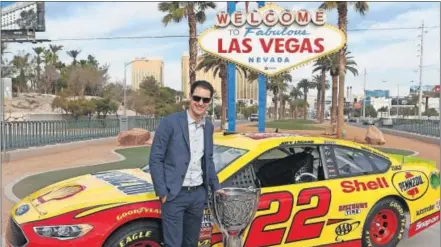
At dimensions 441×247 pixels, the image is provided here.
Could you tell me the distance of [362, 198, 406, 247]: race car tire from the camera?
15.5 feet

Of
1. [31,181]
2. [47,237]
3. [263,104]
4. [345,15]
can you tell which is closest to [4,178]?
[31,181]

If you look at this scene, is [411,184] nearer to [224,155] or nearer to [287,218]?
[287,218]

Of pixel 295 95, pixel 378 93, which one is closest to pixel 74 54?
pixel 295 95

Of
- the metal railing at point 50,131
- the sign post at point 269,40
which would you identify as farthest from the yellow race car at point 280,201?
the metal railing at point 50,131

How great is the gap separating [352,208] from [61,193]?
2828mm

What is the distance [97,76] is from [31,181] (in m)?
61.5

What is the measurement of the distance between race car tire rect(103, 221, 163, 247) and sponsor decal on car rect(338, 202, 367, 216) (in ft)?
6.23

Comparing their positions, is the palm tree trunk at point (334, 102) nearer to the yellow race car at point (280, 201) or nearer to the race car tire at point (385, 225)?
the yellow race car at point (280, 201)

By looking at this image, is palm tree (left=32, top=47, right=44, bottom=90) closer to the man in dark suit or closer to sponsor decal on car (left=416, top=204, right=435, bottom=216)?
sponsor decal on car (left=416, top=204, right=435, bottom=216)

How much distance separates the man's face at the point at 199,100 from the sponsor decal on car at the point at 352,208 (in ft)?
6.26

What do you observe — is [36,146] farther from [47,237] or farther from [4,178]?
[47,237]

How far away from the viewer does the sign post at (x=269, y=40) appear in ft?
37.5

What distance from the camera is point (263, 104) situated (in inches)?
449

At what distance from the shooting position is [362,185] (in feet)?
15.4
